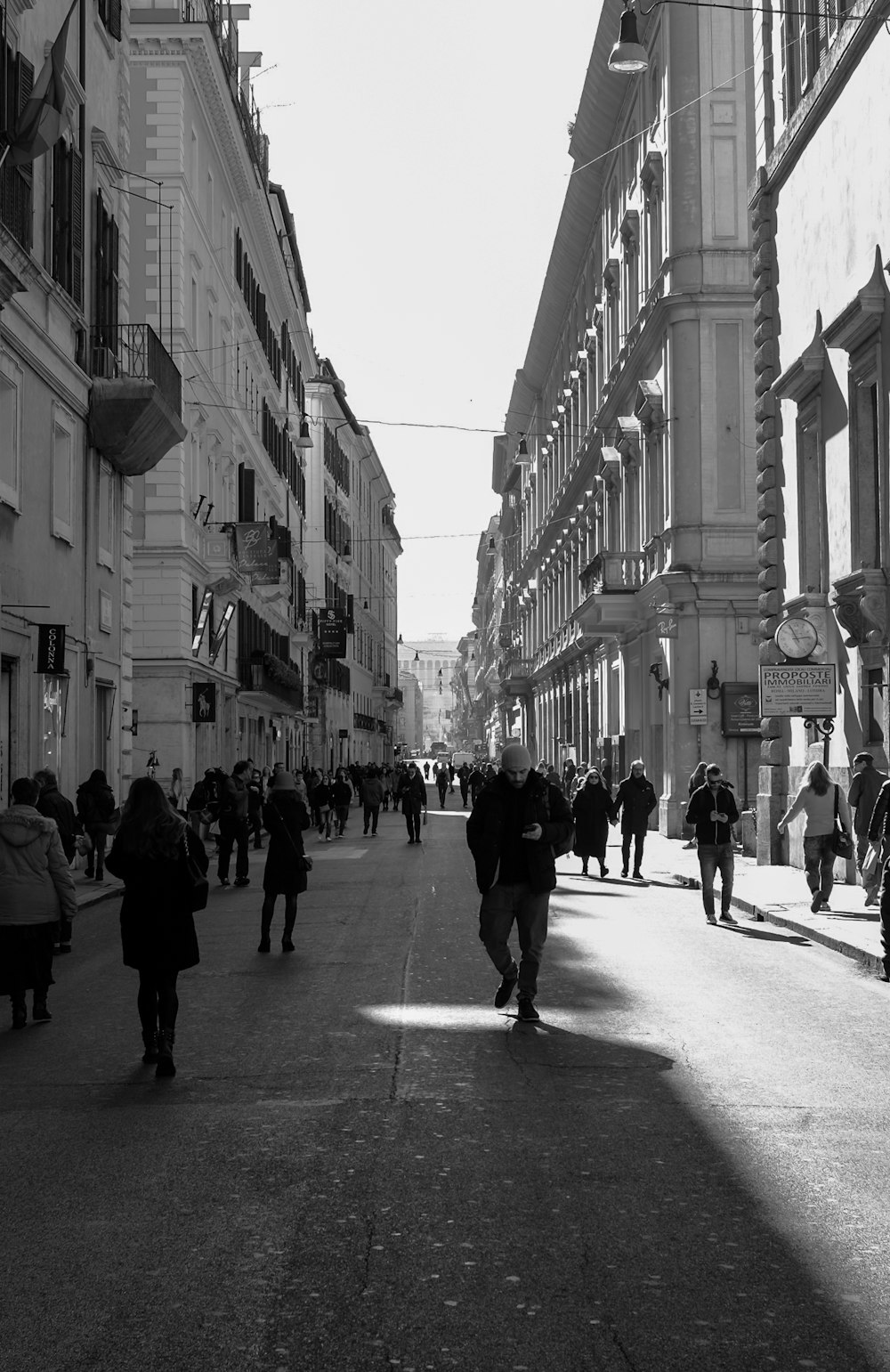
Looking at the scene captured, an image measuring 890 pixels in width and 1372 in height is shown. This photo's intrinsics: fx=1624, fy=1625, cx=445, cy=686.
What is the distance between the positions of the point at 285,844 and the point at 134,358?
14.6 meters

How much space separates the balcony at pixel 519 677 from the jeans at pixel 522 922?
200 ft

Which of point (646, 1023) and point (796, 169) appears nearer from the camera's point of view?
point (646, 1023)

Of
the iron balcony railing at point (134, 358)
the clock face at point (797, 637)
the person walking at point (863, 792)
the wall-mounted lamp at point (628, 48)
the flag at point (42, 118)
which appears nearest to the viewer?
the person walking at point (863, 792)

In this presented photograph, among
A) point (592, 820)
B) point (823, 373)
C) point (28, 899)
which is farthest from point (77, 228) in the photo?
point (28, 899)

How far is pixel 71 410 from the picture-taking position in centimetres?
2408

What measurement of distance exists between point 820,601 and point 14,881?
13.9 metres

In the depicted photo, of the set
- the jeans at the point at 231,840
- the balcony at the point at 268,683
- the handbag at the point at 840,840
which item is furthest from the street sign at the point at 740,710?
the balcony at the point at 268,683

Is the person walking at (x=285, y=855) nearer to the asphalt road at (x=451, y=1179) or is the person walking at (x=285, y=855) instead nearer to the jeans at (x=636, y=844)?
the asphalt road at (x=451, y=1179)

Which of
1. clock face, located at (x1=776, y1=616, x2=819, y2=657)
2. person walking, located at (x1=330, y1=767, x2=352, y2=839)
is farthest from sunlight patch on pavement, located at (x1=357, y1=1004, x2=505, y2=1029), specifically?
person walking, located at (x1=330, y1=767, x2=352, y2=839)

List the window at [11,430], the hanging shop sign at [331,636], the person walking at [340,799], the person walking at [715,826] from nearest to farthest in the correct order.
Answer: the person walking at [715,826] < the window at [11,430] < the person walking at [340,799] < the hanging shop sign at [331,636]

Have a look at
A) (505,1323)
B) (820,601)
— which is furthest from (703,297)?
(505,1323)

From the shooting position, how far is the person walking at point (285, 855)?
1448 cm

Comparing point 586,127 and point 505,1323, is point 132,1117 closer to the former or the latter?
point 505,1323

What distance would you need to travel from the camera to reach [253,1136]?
7.23 meters
